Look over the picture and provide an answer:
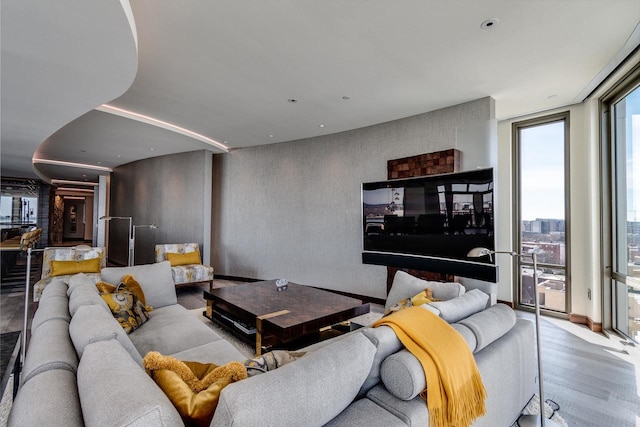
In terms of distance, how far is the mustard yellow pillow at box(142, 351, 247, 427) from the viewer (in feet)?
3.02

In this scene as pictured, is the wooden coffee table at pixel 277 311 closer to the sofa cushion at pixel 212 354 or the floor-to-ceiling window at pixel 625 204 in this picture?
the sofa cushion at pixel 212 354

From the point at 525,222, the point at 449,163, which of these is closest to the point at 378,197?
the point at 449,163

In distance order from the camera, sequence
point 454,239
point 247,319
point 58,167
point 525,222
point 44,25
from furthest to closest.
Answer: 1. point 58,167
2. point 525,222
3. point 454,239
4. point 247,319
5. point 44,25

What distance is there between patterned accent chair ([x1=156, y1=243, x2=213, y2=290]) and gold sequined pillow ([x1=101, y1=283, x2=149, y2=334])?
2393 mm

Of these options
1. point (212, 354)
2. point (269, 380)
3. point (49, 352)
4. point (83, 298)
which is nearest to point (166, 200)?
point (83, 298)

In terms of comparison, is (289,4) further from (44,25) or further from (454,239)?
(454,239)

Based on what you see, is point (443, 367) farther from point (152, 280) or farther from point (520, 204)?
point (520, 204)

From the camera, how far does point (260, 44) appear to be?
2.58 meters

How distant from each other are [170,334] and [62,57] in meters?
2.13

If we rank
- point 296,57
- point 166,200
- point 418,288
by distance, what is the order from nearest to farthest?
1. point 418,288
2. point 296,57
3. point 166,200

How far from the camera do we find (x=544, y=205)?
418cm

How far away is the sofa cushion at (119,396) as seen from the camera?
0.75 m

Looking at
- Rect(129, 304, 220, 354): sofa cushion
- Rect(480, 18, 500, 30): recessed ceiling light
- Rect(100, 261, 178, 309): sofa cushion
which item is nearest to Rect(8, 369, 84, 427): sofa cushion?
Rect(129, 304, 220, 354): sofa cushion

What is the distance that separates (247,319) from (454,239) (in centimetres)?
250
